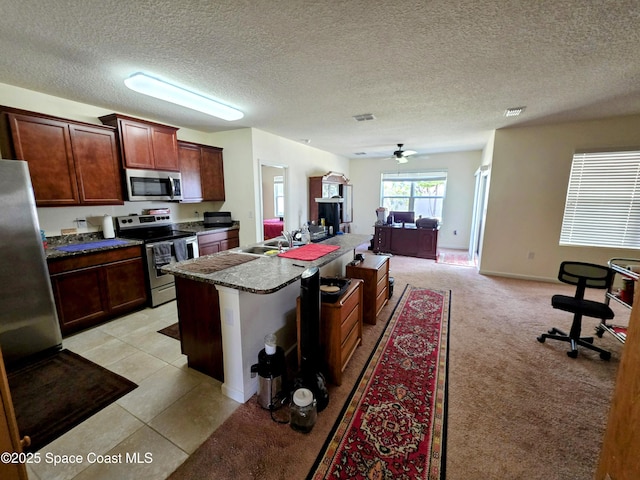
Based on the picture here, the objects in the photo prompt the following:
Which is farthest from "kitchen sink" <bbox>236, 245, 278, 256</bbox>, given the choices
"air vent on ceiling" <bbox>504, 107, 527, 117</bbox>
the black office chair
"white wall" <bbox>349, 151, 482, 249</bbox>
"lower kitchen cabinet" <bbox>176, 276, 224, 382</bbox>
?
"white wall" <bbox>349, 151, 482, 249</bbox>

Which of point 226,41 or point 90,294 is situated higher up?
point 226,41

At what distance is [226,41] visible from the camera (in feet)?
6.14

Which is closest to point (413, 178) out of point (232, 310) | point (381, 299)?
point (381, 299)

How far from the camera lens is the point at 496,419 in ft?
5.62

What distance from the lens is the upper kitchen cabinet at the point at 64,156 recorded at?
8.18 ft

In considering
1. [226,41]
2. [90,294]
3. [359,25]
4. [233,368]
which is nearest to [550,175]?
[359,25]

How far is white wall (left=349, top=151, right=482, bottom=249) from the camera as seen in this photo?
673cm

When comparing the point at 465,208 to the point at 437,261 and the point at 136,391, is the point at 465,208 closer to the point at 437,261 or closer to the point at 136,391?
the point at 437,261

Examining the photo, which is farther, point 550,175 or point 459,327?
point 550,175

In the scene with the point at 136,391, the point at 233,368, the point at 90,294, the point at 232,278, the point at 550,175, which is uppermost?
the point at 550,175

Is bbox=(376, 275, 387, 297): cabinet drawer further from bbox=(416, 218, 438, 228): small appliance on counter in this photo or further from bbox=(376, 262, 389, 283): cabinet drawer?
bbox=(416, 218, 438, 228): small appliance on counter

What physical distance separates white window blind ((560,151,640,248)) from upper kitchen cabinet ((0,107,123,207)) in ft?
21.8

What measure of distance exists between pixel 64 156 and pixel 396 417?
403 centimetres

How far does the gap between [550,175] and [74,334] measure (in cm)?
679
